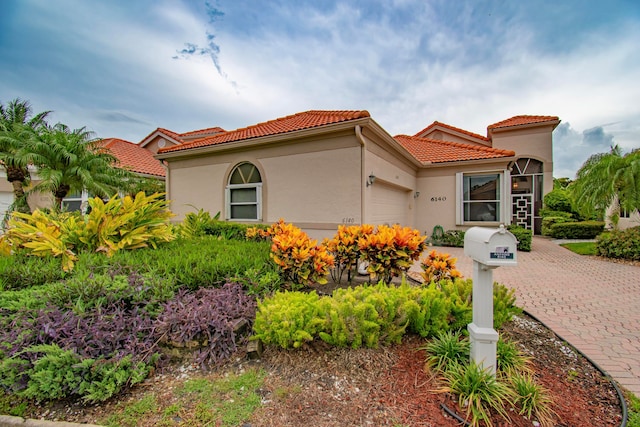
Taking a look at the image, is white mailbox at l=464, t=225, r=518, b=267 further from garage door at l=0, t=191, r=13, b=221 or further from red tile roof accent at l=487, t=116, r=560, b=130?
red tile roof accent at l=487, t=116, r=560, b=130

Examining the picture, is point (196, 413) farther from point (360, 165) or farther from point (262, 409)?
point (360, 165)

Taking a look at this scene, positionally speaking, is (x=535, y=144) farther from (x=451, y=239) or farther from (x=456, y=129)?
(x=451, y=239)

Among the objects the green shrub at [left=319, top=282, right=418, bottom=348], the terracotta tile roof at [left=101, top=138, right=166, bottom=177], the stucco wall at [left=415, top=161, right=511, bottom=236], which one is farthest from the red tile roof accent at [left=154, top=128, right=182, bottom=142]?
the green shrub at [left=319, top=282, right=418, bottom=348]

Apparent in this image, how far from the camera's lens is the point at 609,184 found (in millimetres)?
9336

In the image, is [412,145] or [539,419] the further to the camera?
[412,145]

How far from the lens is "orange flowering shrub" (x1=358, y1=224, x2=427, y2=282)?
4.17 m

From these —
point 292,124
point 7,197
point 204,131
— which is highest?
point 204,131

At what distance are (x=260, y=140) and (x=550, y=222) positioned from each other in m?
16.8

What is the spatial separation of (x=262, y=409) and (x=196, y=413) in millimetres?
512

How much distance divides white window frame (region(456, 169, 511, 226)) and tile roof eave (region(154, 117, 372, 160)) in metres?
6.90

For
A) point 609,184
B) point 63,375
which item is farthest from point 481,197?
point 63,375

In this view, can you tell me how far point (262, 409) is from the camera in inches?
85.3

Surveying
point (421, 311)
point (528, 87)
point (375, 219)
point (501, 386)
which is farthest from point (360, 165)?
point (528, 87)

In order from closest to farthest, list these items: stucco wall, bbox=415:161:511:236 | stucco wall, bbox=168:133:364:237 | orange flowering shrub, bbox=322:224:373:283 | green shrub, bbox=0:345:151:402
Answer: green shrub, bbox=0:345:151:402
orange flowering shrub, bbox=322:224:373:283
stucco wall, bbox=168:133:364:237
stucco wall, bbox=415:161:511:236
